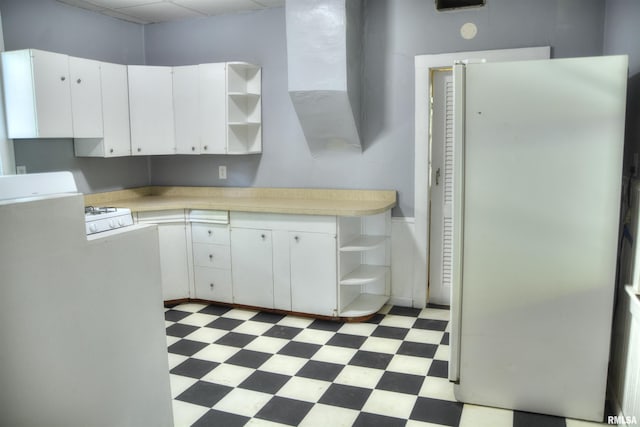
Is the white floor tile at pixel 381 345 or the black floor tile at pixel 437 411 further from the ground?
the white floor tile at pixel 381 345

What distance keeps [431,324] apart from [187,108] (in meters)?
2.75

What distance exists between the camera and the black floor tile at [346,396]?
269 cm

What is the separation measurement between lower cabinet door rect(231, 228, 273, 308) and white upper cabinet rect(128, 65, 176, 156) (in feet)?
3.73

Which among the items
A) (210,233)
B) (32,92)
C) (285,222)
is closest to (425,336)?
(285,222)

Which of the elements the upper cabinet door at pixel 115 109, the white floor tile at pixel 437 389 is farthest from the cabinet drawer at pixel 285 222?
the white floor tile at pixel 437 389

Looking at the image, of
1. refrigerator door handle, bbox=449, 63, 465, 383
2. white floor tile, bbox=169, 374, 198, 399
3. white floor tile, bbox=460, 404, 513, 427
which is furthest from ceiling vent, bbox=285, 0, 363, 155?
white floor tile, bbox=460, 404, 513, 427

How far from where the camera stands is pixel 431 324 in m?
3.82

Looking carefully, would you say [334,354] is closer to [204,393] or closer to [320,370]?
[320,370]

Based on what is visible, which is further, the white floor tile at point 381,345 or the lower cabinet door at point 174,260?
the lower cabinet door at point 174,260

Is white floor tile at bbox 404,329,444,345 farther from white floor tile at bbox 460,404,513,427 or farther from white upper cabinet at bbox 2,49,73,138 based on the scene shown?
white upper cabinet at bbox 2,49,73,138

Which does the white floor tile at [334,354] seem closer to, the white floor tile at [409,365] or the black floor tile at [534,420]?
the white floor tile at [409,365]

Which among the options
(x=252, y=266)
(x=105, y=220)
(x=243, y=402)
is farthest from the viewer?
(x=252, y=266)

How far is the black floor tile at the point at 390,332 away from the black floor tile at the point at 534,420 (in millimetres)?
1099

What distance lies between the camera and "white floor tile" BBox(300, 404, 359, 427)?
2502 mm
